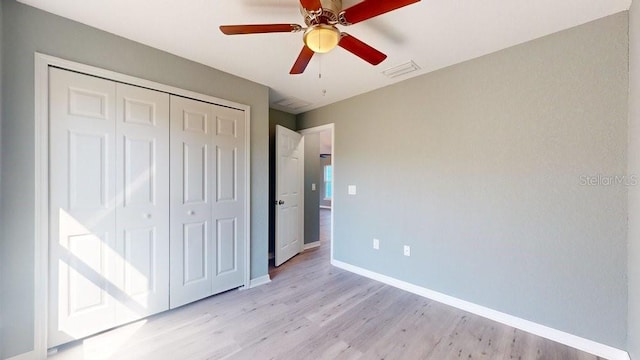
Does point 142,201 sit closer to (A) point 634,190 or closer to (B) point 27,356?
(B) point 27,356

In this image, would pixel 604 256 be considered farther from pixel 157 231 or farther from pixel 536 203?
pixel 157 231

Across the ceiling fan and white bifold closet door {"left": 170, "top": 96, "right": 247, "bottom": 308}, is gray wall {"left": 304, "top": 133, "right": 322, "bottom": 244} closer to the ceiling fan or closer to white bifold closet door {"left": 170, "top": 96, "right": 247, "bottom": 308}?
white bifold closet door {"left": 170, "top": 96, "right": 247, "bottom": 308}

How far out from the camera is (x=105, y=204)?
198 centimetres

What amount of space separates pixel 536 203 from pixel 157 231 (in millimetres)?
3289

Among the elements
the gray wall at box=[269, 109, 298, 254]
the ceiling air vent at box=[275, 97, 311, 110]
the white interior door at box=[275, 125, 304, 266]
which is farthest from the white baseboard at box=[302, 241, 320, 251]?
the ceiling air vent at box=[275, 97, 311, 110]

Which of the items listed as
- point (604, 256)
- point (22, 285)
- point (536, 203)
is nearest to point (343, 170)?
point (536, 203)

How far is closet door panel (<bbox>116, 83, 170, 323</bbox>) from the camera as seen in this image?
2.06m

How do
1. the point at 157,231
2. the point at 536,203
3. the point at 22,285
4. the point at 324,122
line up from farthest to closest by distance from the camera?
the point at 324,122, the point at 157,231, the point at 536,203, the point at 22,285

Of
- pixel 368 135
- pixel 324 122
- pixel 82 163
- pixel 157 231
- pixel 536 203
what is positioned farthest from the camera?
pixel 324 122

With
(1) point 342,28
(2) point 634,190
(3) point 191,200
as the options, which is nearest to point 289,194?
(3) point 191,200

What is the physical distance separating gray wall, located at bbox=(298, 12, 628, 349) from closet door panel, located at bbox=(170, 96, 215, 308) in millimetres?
1984

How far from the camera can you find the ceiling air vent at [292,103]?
359cm

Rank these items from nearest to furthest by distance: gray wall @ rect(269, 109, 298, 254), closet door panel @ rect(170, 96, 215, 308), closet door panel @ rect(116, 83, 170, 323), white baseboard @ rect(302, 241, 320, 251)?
closet door panel @ rect(116, 83, 170, 323) → closet door panel @ rect(170, 96, 215, 308) → gray wall @ rect(269, 109, 298, 254) → white baseboard @ rect(302, 241, 320, 251)

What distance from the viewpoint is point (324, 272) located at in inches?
133
